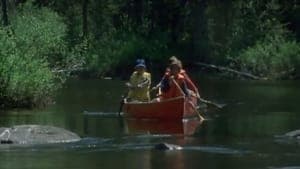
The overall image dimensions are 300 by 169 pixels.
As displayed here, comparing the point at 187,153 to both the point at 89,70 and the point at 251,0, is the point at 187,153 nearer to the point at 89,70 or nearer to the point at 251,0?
the point at 89,70

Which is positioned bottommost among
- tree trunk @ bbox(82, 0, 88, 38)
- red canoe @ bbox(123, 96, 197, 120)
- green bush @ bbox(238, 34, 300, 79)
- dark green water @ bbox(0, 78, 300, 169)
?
dark green water @ bbox(0, 78, 300, 169)

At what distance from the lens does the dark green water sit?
63.8 ft

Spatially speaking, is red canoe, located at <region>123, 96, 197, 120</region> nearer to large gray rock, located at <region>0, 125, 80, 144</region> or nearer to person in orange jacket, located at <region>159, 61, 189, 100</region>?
person in orange jacket, located at <region>159, 61, 189, 100</region>

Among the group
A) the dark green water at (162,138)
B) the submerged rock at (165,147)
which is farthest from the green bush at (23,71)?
the submerged rock at (165,147)

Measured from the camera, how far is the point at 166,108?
99.0ft

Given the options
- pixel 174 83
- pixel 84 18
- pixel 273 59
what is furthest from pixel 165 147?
pixel 84 18

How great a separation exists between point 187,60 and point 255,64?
6992mm

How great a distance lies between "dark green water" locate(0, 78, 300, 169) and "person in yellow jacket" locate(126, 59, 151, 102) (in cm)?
113

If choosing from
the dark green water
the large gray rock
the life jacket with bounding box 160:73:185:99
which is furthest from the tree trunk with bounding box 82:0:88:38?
the large gray rock

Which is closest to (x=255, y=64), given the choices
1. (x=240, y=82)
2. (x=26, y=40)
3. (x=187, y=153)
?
(x=240, y=82)

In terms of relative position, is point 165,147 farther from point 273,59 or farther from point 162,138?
point 273,59

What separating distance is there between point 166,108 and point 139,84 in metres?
1.65

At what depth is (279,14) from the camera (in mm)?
68062

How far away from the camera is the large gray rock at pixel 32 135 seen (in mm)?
22445
